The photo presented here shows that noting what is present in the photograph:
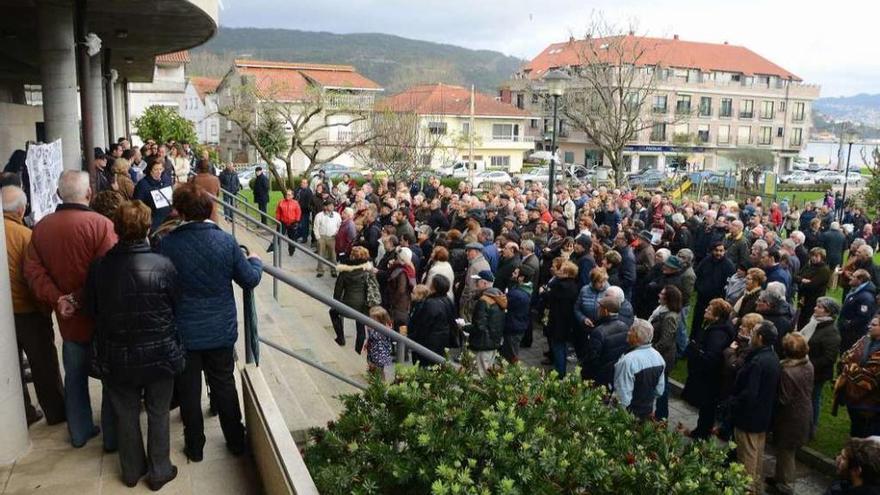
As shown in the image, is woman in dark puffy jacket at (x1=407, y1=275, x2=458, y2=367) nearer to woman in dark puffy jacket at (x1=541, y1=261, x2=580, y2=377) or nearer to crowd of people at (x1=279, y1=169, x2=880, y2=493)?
crowd of people at (x1=279, y1=169, x2=880, y2=493)

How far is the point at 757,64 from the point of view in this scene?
71.1m

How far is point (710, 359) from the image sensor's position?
7.23m

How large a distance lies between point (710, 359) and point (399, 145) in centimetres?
2684

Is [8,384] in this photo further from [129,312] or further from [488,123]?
[488,123]

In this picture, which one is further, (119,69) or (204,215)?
(119,69)

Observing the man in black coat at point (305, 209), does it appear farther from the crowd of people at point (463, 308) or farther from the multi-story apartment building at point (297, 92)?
the multi-story apartment building at point (297, 92)

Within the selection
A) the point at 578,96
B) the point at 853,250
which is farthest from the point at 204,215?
the point at 578,96

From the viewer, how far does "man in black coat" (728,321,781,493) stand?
20.4 feet

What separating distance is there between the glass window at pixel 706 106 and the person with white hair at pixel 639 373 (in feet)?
218

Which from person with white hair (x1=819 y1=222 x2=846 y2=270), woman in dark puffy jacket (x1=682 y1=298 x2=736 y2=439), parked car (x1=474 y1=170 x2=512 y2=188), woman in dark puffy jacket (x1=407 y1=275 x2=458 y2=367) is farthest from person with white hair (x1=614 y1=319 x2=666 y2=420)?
parked car (x1=474 y1=170 x2=512 y2=188)

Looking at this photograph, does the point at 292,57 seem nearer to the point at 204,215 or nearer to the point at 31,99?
the point at 31,99

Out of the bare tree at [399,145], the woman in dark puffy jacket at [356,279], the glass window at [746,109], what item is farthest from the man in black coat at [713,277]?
the glass window at [746,109]

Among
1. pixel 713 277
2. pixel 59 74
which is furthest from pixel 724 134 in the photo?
pixel 59 74

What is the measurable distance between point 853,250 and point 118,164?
35.7ft
